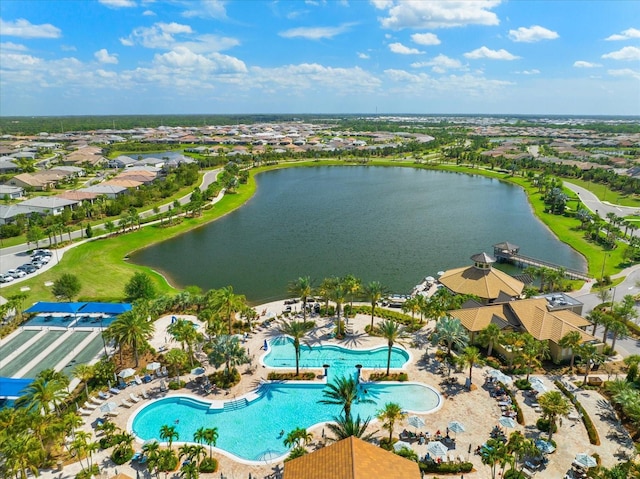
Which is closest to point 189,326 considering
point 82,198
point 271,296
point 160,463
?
point 160,463

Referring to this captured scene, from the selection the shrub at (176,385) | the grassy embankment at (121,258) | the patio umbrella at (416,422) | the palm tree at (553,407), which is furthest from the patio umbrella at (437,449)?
the grassy embankment at (121,258)

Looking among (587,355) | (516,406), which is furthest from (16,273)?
(587,355)

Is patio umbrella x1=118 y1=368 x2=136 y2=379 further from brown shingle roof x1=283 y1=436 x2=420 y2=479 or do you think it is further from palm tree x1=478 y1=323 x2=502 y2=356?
palm tree x1=478 y1=323 x2=502 y2=356

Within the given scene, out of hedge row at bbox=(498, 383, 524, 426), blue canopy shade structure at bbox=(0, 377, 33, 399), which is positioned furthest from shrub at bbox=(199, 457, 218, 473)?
hedge row at bbox=(498, 383, 524, 426)

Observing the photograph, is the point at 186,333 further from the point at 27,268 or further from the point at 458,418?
the point at 27,268

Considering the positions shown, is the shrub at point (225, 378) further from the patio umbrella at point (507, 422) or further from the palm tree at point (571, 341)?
the palm tree at point (571, 341)
